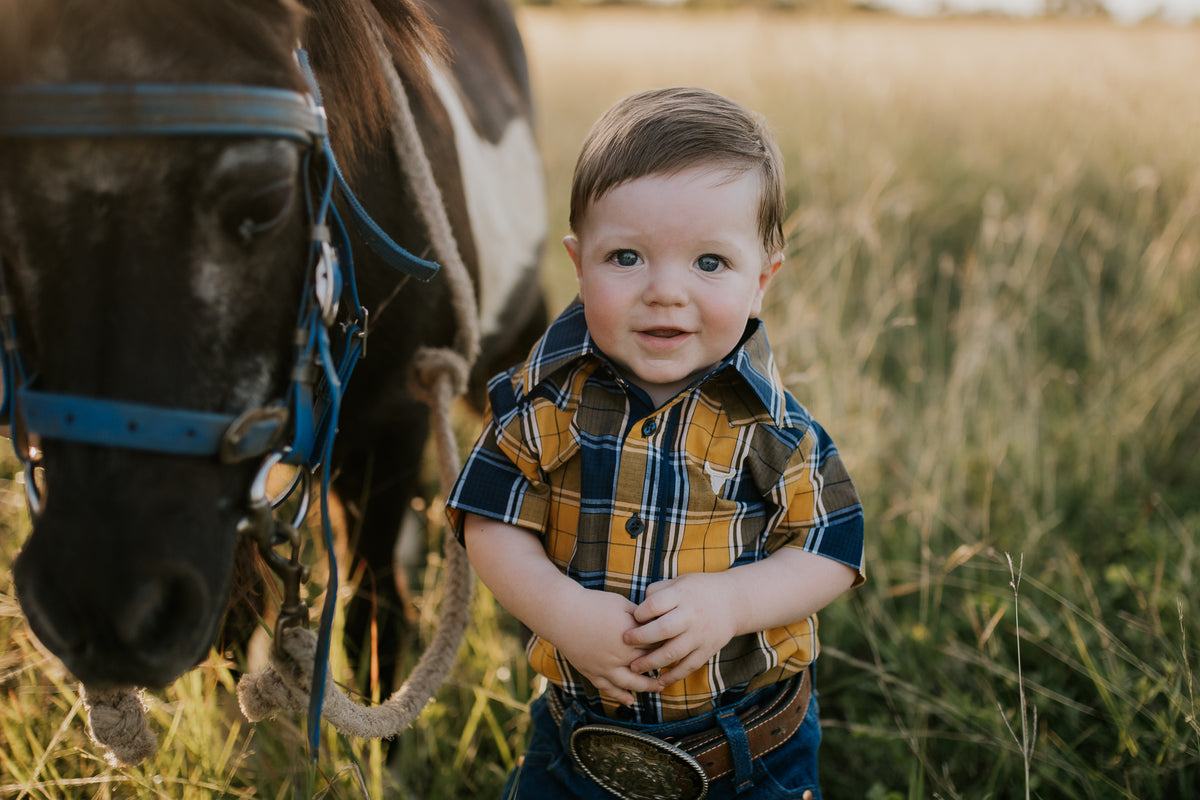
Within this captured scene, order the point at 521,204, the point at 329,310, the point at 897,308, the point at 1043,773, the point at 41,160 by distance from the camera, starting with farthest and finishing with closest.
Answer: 1. the point at 897,308
2. the point at 521,204
3. the point at 1043,773
4. the point at 329,310
5. the point at 41,160

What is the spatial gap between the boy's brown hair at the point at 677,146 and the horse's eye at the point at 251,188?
436 mm

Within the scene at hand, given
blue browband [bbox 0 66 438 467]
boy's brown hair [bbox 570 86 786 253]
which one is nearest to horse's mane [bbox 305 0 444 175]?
blue browband [bbox 0 66 438 467]

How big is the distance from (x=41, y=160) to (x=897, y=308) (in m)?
3.77

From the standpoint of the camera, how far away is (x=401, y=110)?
148cm

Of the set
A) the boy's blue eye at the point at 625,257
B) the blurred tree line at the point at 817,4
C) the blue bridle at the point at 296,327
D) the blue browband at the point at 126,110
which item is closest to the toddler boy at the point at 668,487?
the boy's blue eye at the point at 625,257

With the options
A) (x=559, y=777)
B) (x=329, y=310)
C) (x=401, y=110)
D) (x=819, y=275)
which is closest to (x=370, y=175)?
(x=401, y=110)

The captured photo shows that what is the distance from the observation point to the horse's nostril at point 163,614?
90cm

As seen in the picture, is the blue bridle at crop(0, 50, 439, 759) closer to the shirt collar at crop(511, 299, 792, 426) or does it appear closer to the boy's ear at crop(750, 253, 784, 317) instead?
the shirt collar at crop(511, 299, 792, 426)

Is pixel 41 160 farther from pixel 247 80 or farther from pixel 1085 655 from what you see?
pixel 1085 655

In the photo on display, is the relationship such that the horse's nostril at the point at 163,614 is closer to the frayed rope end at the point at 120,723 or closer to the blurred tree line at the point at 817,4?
the frayed rope end at the point at 120,723

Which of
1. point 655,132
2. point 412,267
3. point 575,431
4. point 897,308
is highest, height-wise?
point 655,132

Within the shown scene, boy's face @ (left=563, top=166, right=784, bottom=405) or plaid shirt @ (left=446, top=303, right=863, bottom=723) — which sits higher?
boy's face @ (left=563, top=166, right=784, bottom=405)

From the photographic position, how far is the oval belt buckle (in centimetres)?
123

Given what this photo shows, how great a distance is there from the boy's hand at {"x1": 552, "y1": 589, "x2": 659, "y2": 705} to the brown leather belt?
0.38 feet
